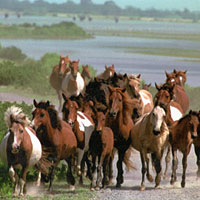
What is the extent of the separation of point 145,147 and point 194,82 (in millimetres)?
34427

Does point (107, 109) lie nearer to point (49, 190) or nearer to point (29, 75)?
point (49, 190)

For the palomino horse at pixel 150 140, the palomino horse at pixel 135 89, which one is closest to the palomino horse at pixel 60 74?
the palomino horse at pixel 135 89

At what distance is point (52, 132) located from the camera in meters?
12.8

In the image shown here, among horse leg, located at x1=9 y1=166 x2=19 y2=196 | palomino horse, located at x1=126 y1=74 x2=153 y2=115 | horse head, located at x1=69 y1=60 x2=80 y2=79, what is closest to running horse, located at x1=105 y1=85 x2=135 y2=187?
palomino horse, located at x1=126 y1=74 x2=153 y2=115

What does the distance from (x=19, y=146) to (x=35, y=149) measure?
0.69 meters

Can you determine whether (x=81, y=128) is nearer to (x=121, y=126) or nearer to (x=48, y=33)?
(x=121, y=126)

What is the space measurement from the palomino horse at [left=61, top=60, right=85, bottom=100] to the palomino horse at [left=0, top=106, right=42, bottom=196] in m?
12.8

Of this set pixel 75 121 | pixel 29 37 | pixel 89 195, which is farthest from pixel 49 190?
pixel 29 37

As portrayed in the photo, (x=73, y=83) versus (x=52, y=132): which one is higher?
(x=52, y=132)

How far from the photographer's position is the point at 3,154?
12234 mm

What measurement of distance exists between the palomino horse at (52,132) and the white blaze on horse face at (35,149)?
20 cm

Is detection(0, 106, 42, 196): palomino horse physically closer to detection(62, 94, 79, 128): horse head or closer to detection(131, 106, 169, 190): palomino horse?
detection(62, 94, 79, 128): horse head

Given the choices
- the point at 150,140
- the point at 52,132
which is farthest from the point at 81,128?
the point at 150,140

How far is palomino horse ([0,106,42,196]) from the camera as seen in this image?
11.6 m
